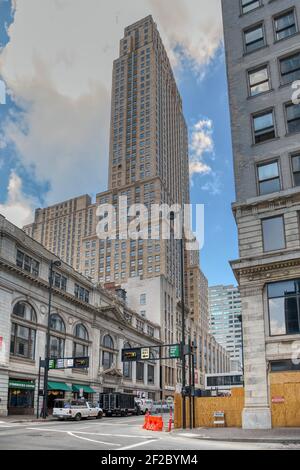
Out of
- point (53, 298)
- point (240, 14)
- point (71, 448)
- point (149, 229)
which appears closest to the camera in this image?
point (71, 448)

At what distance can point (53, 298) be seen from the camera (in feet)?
180

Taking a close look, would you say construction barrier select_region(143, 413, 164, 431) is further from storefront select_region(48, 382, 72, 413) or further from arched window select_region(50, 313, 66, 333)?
arched window select_region(50, 313, 66, 333)

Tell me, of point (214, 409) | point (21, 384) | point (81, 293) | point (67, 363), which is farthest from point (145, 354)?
point (81, 293)

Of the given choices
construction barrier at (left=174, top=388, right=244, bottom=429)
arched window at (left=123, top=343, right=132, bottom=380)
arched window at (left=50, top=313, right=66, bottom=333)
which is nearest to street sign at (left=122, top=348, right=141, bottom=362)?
construction barrier at (left=174, top=388, right=244, bottom=429)

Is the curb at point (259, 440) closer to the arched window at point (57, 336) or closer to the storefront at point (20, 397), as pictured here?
the storefront at point (20, 397)

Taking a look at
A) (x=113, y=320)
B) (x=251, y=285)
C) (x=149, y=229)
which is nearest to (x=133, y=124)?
(x=149, y=229)

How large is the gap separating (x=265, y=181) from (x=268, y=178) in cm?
26

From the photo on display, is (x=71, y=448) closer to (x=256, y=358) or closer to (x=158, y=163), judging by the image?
(x=256, y=358)

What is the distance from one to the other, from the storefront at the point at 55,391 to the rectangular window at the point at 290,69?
3864cm

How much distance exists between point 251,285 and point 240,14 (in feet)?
68.5

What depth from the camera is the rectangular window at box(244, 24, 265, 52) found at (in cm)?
3431

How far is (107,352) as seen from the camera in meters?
70.2

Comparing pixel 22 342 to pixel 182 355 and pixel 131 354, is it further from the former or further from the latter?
pixel 182 355
